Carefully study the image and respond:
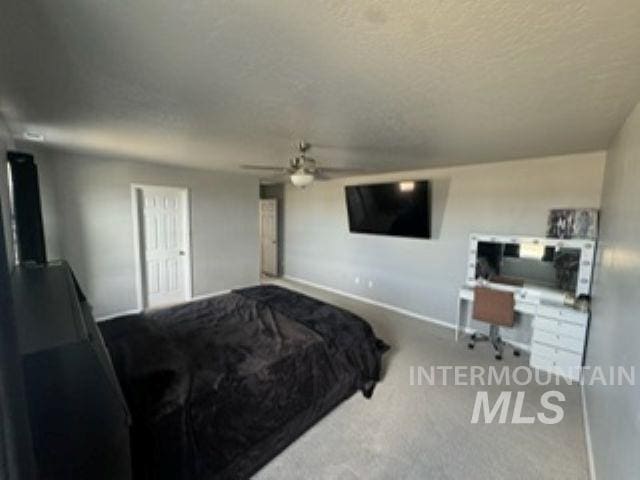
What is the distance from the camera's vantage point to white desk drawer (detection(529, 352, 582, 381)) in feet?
9.70

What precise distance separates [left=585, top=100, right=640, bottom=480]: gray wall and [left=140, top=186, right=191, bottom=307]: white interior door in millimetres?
5049

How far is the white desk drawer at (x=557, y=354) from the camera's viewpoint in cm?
294

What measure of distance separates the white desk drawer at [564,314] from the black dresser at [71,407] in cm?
366

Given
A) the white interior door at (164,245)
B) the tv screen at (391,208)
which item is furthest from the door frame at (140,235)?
the tv screen at (391,208)

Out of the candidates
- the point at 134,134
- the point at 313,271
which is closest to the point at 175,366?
the point at 134,134

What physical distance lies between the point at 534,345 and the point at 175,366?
353 cm

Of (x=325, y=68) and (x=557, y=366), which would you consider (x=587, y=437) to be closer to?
(x=557, y=366)

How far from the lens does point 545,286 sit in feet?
11.1

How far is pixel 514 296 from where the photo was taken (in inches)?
→ 133

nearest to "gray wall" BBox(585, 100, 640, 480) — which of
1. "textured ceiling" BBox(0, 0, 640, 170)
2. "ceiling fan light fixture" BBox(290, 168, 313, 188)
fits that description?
"textured ceiling" BBox(0, 0, 640, 170)

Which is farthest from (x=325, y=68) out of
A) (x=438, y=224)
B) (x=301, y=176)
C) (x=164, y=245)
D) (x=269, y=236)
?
(x=269, y=236)

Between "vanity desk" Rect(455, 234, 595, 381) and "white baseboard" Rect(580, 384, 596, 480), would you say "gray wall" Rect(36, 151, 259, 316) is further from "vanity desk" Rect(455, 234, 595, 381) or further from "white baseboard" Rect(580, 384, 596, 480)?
"white baseboard" Rect(580, 384, 596, 480)

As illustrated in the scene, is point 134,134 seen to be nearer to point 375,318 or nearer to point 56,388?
point 56,388

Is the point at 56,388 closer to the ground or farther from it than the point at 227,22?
closer to the ground
